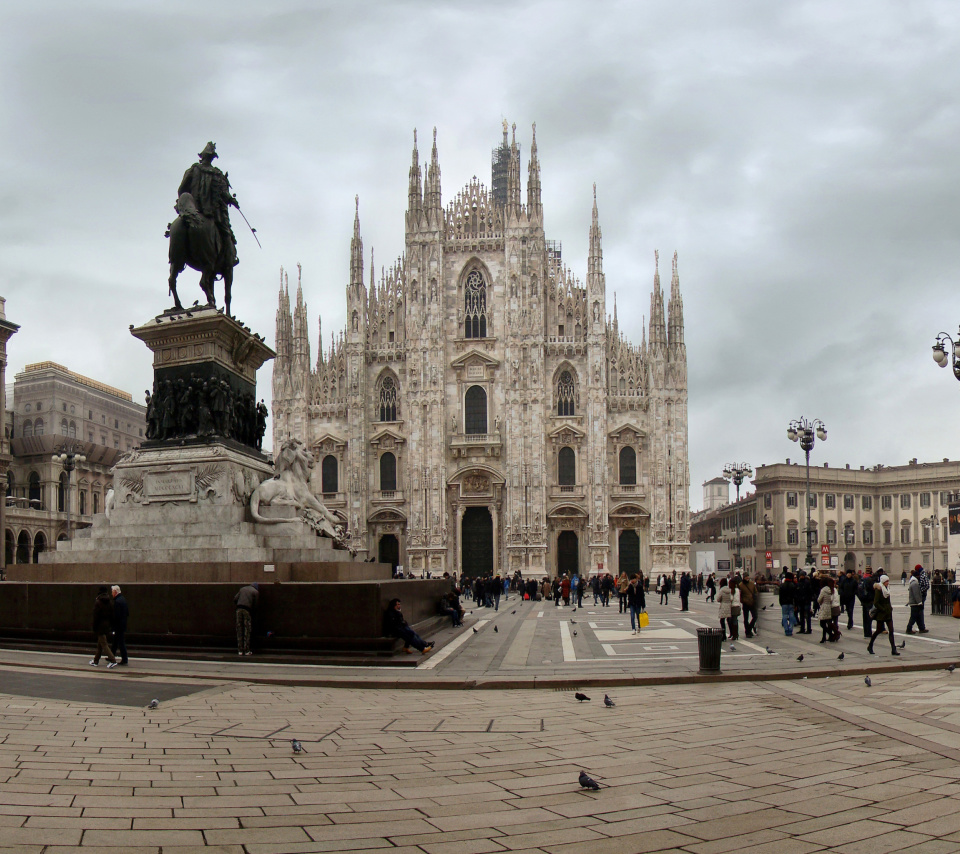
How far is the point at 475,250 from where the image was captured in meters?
51.4

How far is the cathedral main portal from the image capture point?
164ft

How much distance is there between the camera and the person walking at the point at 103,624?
36.1 ft

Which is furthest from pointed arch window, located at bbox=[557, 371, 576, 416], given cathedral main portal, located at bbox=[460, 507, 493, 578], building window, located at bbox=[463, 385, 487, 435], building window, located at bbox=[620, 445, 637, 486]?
cathedral main portal, located at bbox=[460, 507, 493, 578]

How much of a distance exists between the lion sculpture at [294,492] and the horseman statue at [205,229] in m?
2.39

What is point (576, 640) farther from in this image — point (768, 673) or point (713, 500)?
point (713, 500)

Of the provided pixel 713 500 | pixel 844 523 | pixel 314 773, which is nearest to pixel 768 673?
pixel 314 773

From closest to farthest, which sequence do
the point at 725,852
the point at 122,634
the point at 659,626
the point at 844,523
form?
the point at 725,852
the point at 122,634
the point at 659,626
the point at 844,523

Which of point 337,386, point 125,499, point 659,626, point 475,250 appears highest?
point 475,250

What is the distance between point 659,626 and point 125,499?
12.7 m

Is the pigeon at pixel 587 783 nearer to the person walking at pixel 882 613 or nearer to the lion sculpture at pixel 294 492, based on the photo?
the lion sculpture at pixel 294 492

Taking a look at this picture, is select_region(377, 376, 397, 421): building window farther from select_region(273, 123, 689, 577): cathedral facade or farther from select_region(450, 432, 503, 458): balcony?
select_region(450, 432, 503, 458): balcony

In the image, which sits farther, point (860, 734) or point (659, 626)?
point (659, 626)

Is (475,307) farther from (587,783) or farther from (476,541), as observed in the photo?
(587,783)

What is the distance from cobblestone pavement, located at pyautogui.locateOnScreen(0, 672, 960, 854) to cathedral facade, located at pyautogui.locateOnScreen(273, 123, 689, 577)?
39616mm
